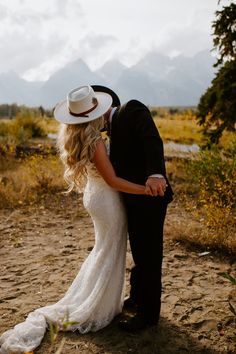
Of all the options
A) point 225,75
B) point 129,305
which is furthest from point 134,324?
point 225,75

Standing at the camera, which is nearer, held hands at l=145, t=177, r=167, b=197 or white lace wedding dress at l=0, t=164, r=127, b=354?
held hands at l=145, t=177, r=167, b=197

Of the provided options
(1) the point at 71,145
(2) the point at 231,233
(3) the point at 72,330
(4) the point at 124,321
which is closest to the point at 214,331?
(4) the point at 124,321

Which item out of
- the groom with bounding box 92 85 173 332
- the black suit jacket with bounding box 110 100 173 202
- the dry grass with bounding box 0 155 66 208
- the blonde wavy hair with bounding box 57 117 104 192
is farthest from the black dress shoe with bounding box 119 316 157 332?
the dry grass with bounding box 0 155 66 208

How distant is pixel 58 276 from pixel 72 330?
1.39m

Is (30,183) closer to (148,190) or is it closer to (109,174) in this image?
(109,174)

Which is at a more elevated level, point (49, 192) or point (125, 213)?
point (125, 213)

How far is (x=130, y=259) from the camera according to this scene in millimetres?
5246

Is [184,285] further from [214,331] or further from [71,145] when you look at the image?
[71,145]

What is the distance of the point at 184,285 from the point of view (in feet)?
14.7

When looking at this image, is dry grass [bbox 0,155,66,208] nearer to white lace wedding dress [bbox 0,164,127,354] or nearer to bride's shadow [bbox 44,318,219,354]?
white lace wedding dress [bbox 0,164,127,354]

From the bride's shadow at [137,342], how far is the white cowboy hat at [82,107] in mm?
1716

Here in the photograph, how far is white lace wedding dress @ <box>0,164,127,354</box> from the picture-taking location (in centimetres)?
330

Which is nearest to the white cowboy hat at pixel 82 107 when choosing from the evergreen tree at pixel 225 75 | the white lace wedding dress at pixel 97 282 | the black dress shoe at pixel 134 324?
the white lace wedding dress at pixel 97 282

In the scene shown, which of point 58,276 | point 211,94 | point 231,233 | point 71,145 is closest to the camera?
point 71,145
